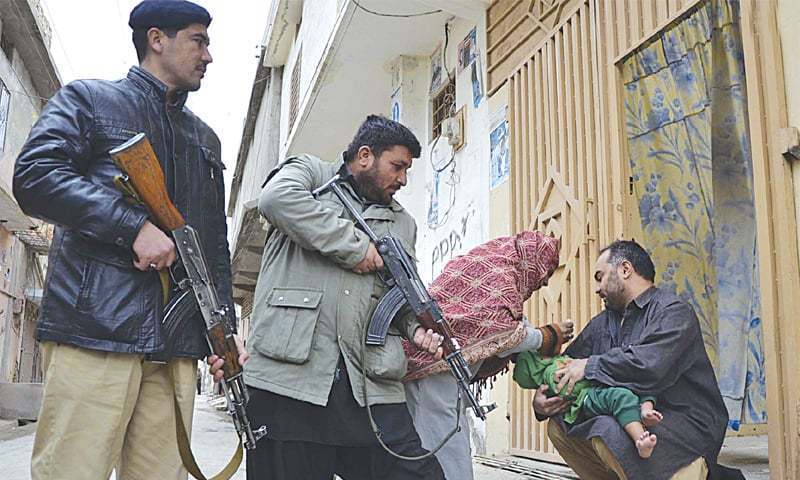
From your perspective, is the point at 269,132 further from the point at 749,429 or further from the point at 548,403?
the point at 548,403

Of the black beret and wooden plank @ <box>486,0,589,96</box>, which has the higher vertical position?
wooden plank @ <box>486,0,589,96</box>

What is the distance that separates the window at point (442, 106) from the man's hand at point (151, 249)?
7041mm

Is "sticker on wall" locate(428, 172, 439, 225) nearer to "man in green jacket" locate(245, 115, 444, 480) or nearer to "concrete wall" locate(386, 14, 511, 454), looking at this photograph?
"concrete wall" locate(386, 14, 511, 454)

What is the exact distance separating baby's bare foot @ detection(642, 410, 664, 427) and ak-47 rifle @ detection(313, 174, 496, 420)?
0.76 metres

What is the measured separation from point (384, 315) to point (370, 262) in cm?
20

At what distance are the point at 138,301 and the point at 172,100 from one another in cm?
65

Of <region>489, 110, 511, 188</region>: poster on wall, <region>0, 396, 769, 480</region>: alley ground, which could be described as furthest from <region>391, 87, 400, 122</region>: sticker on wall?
<region>0, 396, 769, 480</region>: alley ground

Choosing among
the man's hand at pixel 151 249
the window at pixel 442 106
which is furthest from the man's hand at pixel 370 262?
the window at pixel 442 106

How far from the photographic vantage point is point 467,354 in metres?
3.29

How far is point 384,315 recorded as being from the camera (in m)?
2.95

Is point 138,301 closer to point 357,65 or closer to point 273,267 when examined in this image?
point 273,267

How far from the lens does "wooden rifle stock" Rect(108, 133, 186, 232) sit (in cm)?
213

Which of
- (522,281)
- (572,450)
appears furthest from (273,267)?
(572,450)

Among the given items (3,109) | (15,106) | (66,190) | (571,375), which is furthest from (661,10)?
(15,106)
